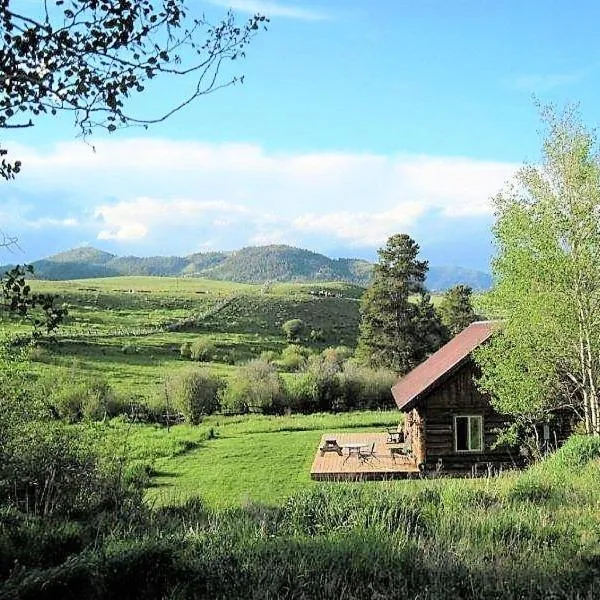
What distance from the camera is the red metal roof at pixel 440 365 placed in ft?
76.2

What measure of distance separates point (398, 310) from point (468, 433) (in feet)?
70.1

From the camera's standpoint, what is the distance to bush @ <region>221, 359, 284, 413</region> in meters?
41.4

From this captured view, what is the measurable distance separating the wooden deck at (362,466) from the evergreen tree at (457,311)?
2695cm

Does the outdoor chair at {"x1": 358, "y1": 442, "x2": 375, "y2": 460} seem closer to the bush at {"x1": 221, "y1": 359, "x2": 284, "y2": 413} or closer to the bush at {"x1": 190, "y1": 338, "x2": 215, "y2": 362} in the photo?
the bush at {"x1": 221, "y1": 359, "x2": 284, "y2": 413}

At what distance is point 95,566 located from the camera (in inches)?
199

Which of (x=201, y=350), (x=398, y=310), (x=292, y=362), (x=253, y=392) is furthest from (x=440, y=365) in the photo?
(x=201, y=350)

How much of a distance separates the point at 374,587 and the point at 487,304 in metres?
17.0

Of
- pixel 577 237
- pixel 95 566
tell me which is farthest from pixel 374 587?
pixel 577 237

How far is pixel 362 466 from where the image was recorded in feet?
77.7

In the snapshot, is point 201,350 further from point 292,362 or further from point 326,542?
point 326,542

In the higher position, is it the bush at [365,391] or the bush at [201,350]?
the bush at [201,350]

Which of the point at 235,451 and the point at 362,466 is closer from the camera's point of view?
the point at 362,466

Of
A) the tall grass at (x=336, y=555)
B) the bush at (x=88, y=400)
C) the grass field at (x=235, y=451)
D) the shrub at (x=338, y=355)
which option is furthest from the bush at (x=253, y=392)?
the tall grass at (x=336, y=555)

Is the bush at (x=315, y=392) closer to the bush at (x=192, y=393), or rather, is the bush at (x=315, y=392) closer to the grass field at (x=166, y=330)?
the bush at (x=192, y=393)
